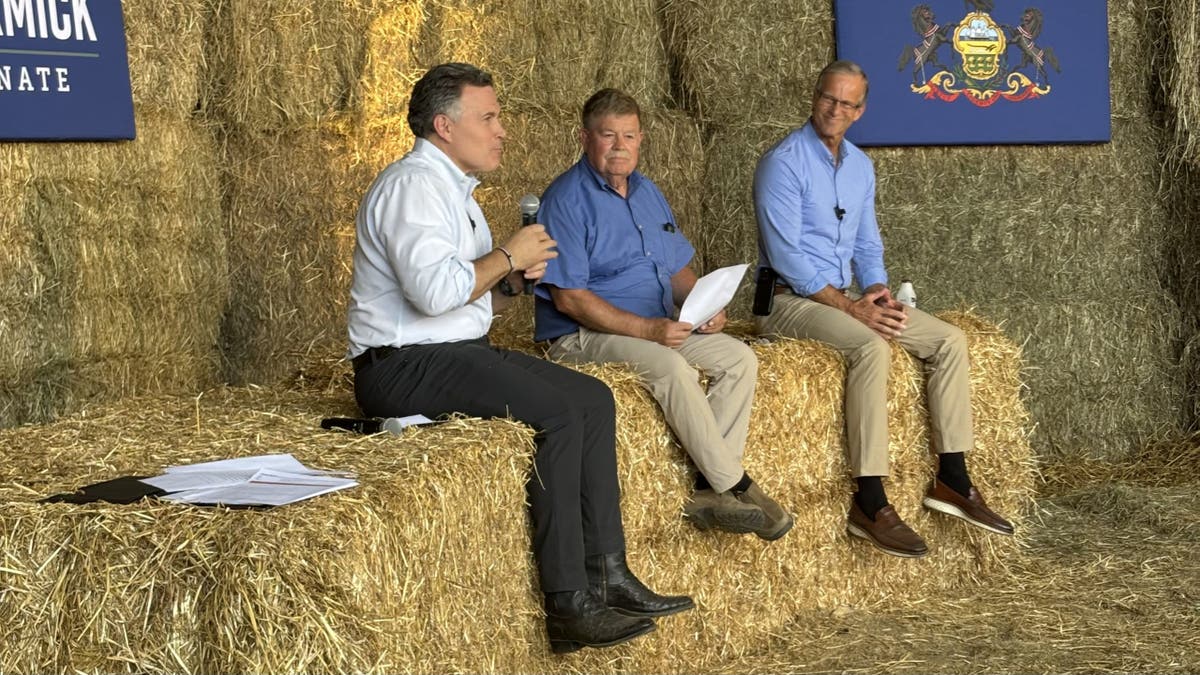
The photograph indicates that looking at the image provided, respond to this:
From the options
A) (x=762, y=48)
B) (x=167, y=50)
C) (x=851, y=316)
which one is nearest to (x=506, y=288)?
(x=851, y=316)

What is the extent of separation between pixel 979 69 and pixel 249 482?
422 cm

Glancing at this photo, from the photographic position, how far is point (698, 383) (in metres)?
4.28

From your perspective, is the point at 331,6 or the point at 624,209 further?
the point at 331,6

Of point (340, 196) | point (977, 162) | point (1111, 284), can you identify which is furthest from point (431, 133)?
point (1111, 284)

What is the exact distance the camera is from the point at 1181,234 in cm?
675

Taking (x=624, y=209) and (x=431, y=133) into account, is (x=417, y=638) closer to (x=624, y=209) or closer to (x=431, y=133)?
(x=431, y=133)

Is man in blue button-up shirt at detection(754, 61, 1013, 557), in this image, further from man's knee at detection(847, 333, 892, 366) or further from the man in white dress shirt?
the man in white dress shirt

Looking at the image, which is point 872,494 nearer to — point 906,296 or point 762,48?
point 906,296

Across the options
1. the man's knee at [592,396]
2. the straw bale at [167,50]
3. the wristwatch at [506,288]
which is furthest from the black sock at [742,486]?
the straw bale at [167,50]

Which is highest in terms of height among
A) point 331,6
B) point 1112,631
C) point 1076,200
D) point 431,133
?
point 331,6

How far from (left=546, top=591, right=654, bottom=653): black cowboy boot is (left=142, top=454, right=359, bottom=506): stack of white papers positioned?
26.9 inches

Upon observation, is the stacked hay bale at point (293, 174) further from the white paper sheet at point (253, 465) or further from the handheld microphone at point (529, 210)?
the white paper sheet at point (253, 465)

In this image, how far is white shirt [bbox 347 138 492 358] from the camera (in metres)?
3.65

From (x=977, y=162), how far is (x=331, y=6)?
8.77 feet
